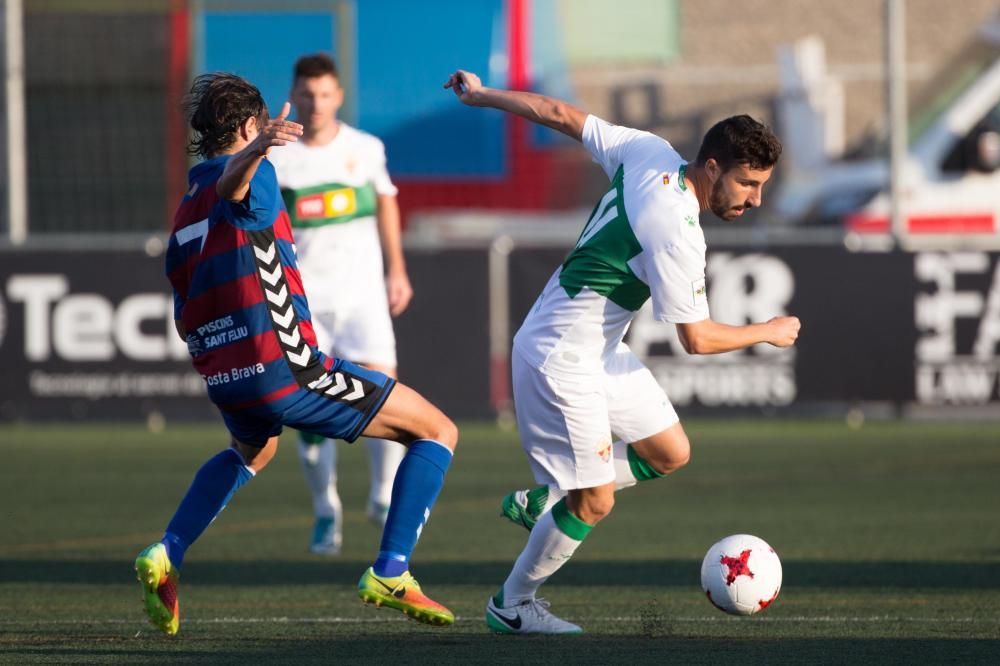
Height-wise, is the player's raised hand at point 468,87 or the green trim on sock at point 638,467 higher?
the player's raised hand at point 468,87

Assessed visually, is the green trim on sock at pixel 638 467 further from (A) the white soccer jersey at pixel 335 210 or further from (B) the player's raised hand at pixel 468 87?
(A) the white soccer jersey at pixel 335 210

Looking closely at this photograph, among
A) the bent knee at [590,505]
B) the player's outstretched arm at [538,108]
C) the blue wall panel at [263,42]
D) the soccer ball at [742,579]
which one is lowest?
the soccer ball at [742,579]

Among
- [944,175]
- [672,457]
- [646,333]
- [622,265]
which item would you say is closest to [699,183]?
[622,265]

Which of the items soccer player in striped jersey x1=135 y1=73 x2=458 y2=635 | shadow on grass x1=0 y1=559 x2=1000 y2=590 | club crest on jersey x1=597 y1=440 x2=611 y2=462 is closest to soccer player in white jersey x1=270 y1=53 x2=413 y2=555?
shadow on grass x1=0 y1=559 x2=1000 y2=590

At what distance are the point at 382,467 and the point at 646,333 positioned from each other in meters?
6.87

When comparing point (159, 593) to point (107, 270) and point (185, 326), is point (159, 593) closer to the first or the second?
point (185, 326)

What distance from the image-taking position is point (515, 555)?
8555 mm

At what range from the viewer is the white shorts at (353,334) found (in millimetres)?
8930

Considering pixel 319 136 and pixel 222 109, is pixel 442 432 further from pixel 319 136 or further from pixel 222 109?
pixel 319 136

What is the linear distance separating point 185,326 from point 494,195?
1977cm

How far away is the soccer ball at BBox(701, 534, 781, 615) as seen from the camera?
617 cm

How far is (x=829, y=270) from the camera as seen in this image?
622 inches

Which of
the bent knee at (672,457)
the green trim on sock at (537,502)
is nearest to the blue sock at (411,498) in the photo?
the green trim on sock at (537,502)

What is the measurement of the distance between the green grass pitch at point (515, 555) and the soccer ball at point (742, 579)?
119 millimetres
